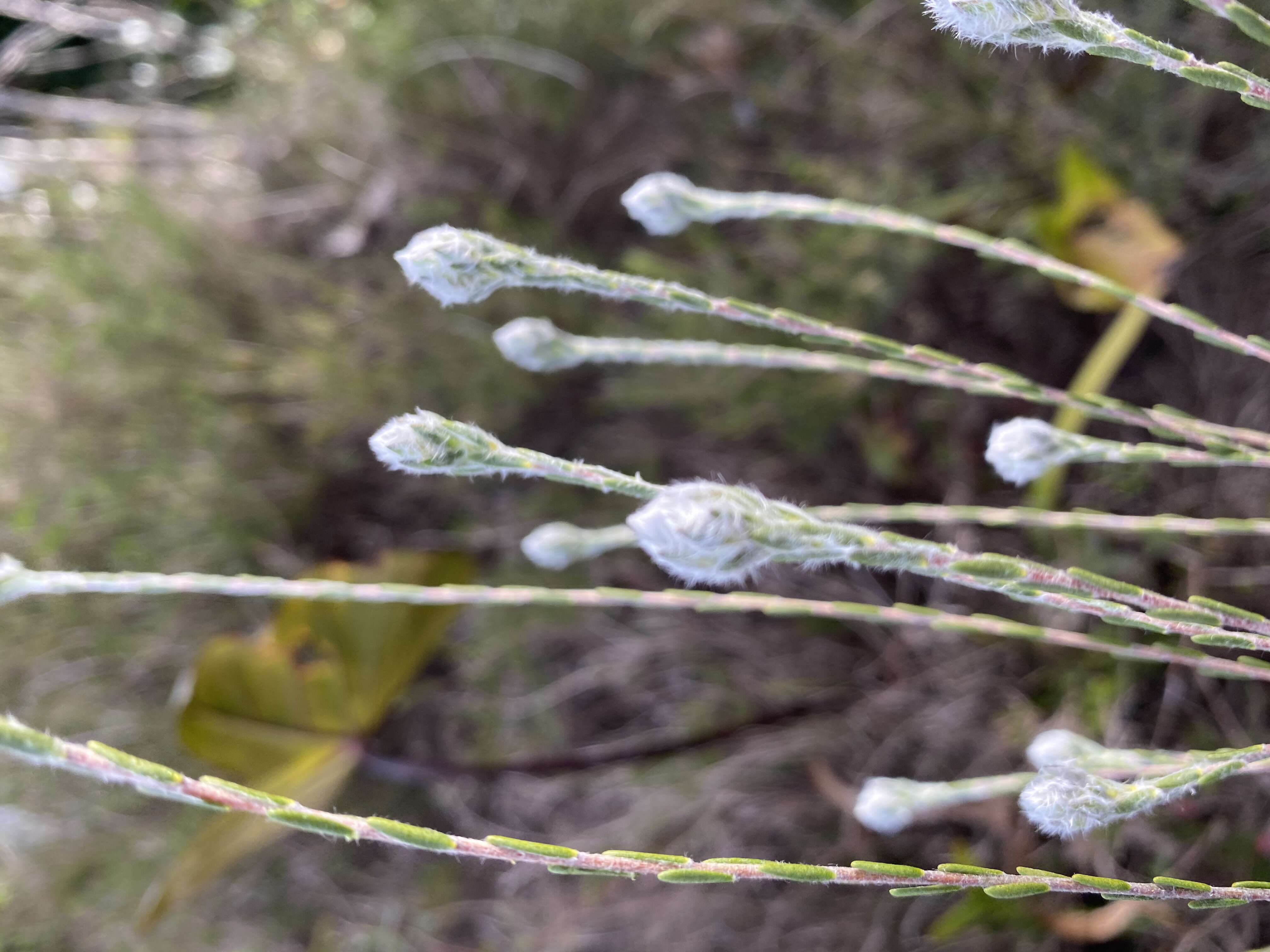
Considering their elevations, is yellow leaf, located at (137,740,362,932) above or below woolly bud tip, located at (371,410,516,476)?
below

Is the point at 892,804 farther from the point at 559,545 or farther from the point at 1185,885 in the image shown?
the point at 559,545

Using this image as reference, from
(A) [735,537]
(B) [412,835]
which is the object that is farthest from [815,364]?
(B) [412,835]

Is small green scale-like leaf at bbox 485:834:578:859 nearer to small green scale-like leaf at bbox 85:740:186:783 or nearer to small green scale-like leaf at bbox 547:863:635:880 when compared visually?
small green scale-like leaf at bbox 547:863:635:880

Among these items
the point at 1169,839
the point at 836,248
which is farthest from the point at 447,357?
the point at 1169,839

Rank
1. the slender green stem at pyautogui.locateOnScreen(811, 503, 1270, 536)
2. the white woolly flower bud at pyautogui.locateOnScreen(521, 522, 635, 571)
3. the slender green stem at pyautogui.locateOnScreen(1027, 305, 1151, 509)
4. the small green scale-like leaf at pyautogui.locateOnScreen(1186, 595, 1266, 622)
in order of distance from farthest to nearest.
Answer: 1. the slender green stem at pyautogui.locateOnScreen(1027, 305, 1151, 509)
2. the white woolly flower bud at pyautogui.locateOnScreen(521, 522, 635, 571)
3. the slender green stem at pyautogui.locateOnScreen(811, 503, 1270, 536)
4. the small green scale-like leaf at pyautogui.locateOnScreen(1186, 595, 1266, 622)

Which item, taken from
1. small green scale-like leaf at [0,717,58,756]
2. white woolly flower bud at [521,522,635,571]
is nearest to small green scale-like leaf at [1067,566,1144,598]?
white woolly flower bud at [521,522,635,571]

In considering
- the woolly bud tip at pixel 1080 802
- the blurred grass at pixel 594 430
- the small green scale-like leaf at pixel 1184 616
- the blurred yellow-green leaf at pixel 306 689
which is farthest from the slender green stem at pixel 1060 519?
the blurred yellow-green leaf at pixel 306 689
